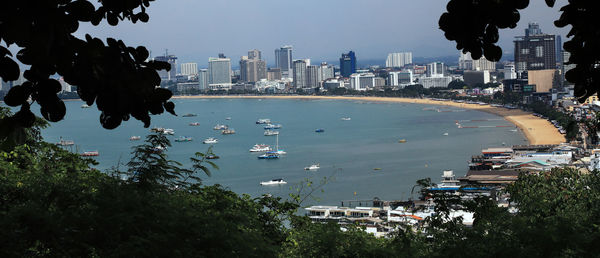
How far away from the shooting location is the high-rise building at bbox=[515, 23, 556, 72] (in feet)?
73.6

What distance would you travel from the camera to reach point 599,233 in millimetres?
1563

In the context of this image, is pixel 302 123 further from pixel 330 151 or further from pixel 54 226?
pixel 54 226

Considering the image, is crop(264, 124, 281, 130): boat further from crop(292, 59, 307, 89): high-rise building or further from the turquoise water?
crop(292, 59, 307, 89): high-rise building

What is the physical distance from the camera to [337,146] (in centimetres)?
1177

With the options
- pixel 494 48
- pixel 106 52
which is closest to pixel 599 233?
pixel 494 48

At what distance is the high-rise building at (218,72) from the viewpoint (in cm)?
3573

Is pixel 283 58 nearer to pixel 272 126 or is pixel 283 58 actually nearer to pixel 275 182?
pixel 272 126

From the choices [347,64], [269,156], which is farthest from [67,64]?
[347,64]

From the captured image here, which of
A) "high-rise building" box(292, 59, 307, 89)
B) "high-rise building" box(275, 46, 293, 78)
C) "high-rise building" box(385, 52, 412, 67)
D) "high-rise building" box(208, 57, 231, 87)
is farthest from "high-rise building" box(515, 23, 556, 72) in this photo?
"high-rise building" box(385, 52, 412, 67)

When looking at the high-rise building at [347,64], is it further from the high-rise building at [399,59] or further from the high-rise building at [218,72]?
the high-rise building at [399,59]

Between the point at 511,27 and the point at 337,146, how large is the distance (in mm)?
11184

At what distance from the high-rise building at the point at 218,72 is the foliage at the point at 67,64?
35383 mm

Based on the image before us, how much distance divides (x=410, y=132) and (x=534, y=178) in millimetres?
9938

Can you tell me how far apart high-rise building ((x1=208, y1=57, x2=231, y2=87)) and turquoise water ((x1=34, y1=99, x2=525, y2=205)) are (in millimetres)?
15009
